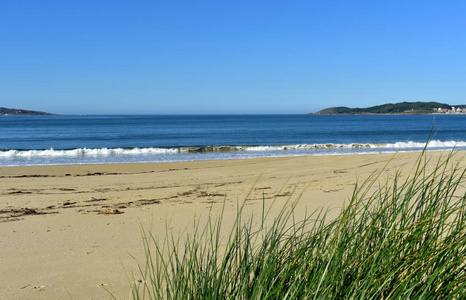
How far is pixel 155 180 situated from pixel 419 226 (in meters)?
10.8

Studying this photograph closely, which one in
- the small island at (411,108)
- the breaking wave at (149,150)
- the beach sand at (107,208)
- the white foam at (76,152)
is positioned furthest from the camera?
the small island at (411,108)

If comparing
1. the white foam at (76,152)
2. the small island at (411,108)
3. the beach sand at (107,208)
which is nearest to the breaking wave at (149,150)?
the white foam at (76,152)

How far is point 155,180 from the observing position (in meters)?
12.3

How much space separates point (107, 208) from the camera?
Answer: 26.6 feet

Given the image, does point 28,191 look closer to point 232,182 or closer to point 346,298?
point 232,182

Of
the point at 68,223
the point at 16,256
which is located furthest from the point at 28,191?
the point at 16,256

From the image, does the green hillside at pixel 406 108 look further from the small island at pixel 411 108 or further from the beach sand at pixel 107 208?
the beach sand at pixel 107 208

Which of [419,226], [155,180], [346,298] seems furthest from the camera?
[155,180]

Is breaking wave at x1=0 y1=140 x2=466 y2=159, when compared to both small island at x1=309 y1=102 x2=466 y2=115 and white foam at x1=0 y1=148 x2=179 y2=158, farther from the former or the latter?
small island at x1=309 y1=102 x2=466 y2=115

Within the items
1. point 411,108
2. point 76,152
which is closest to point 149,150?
point 76,152

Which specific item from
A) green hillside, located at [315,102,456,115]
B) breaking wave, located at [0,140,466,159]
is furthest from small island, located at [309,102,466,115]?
breaking wave, located at [0,140,466,159]

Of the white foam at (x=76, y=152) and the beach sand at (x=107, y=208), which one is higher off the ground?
the beach sand at (x=107, y=208)

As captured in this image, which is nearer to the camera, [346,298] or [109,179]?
[346,298]

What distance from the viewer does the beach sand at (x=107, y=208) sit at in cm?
440
